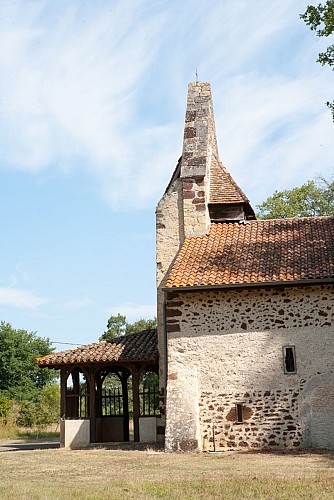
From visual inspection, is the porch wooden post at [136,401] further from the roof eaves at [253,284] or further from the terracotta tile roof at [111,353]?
the roof eaves at [253,284]

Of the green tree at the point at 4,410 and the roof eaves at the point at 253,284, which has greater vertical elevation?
the roof eaves at the point at 253,284

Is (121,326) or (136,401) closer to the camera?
(136,401)

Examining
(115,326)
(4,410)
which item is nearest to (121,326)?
(115,326)

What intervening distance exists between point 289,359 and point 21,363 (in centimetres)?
3753

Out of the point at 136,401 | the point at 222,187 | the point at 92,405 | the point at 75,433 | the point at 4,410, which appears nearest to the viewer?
the point at 75,433

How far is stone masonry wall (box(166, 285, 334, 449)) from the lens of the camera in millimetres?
15023

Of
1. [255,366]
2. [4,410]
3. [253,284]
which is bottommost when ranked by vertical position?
[4,410]

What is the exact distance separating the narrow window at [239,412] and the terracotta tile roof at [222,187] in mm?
6771

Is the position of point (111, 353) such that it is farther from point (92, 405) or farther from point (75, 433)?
point (75, 433)

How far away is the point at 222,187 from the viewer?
2047cm

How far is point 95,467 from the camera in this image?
12.0m

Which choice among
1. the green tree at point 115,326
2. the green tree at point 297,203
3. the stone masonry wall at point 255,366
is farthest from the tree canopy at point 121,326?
the stone masonry wall at point 255,366

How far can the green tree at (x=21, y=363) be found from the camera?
1902 inches

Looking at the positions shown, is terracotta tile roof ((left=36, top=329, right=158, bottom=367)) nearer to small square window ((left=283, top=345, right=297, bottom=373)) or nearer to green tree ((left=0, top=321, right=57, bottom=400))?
small square window ((left=283, top=345, right=297, bottom=373))
